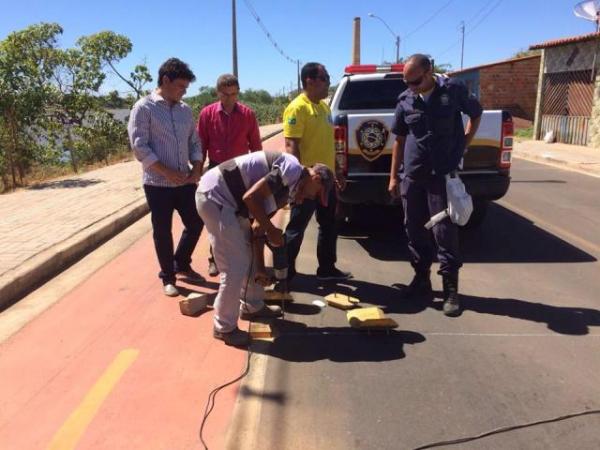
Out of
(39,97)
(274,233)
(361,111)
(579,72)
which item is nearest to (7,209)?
(39,97)

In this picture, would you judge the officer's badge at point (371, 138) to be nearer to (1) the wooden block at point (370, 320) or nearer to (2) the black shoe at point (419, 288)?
(2) the black shoe at point (419, 288)

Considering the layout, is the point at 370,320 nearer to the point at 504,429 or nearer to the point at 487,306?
the point at 487,306

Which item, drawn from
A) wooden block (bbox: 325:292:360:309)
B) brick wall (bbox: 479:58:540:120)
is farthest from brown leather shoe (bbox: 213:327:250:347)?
brick wall (bbox: 479:58:540:120)

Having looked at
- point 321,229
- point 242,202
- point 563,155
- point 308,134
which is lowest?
point 563,155

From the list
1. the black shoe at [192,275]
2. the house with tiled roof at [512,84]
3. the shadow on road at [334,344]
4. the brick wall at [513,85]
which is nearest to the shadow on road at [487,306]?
the shadow on road at [334,344]

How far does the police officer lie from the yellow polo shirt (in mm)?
610

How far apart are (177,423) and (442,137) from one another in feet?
9.14

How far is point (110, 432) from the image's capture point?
2.74 m

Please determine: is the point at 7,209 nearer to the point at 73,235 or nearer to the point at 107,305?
the point at 73,235

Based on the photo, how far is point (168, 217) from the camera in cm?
462

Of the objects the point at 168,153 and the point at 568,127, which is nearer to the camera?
the point at 168,153

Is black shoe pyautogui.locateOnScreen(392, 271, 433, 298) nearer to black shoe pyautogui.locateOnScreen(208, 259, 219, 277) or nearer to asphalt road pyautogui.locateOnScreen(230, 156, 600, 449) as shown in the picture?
asphalt road pyautogui.locateOnScreen(230, 156, 600, 449)

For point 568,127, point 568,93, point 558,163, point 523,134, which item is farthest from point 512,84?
point 558,163

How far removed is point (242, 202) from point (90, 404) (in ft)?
4.84
